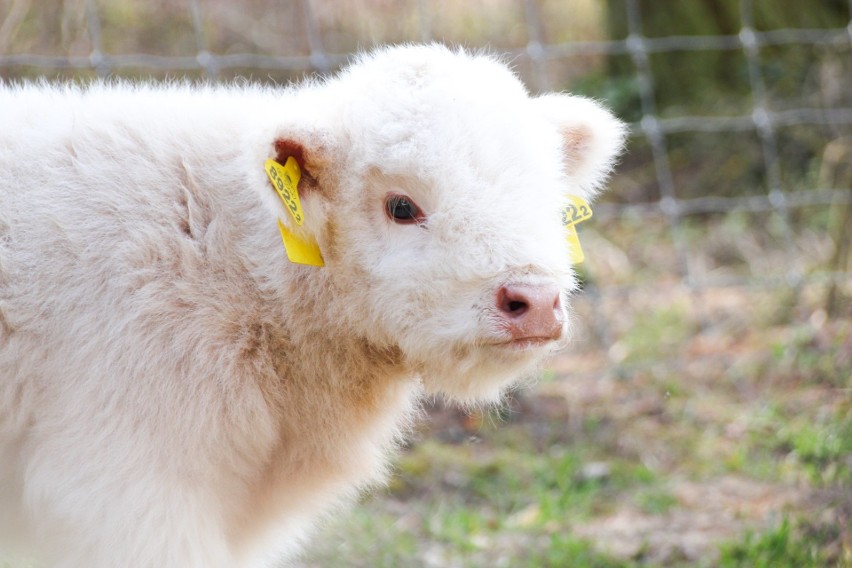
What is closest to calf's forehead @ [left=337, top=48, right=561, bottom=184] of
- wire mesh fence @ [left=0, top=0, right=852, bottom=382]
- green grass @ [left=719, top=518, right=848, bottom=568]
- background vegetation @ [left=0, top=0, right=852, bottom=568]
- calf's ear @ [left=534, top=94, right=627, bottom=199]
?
calf's ear @ [left=534, top=94, right=627, bottom=199]

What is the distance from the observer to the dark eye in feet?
9.86

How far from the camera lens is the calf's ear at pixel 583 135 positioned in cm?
351

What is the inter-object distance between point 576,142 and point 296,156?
1033 millimetres

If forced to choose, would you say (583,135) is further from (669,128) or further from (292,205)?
(669,128)

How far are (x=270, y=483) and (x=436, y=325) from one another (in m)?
0.78

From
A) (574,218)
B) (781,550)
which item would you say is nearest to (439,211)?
(574,218)

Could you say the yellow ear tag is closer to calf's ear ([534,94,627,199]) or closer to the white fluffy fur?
calf's ear ([534,94,627,199])

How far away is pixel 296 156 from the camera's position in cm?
301

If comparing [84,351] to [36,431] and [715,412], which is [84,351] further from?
[715,412]

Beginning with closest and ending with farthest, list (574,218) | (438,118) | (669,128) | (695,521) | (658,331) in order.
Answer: (438,118), (574,218), (695,521), (658,331), (669,128)

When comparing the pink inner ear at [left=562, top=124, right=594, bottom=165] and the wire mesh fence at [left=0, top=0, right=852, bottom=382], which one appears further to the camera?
the wire mesh fence at [left=0, top=0, right=852, bottom=382]

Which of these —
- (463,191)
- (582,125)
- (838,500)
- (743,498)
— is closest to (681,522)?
(743,498)

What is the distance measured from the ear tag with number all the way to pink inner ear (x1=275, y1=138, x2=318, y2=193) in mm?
14

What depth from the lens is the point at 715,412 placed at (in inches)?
239
